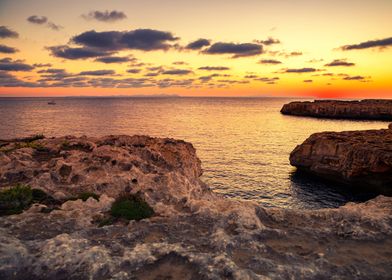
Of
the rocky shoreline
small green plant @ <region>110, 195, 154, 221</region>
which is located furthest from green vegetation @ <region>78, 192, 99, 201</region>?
the rocky shoreline

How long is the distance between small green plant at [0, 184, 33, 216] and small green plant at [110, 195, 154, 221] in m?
4.12

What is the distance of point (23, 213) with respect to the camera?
13.4m

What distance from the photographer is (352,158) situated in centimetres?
3591

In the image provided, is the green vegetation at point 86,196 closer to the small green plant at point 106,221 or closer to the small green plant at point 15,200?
the small green plant at point 15,200

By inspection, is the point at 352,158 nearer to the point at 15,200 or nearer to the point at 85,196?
the point at 85,196

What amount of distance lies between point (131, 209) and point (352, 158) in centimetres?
3065

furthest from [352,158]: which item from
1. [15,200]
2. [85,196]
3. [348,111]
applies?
[348,111]

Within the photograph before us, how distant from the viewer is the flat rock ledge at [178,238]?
9.42 m

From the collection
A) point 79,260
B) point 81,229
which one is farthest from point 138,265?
point 81,229

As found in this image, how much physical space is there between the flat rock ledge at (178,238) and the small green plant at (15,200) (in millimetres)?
577

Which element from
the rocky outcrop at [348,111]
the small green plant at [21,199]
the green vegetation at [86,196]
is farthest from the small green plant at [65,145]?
the rocky outcrop at [348,111]

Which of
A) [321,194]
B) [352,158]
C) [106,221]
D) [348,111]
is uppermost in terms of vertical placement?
[348,111]

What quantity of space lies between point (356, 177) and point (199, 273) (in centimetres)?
3224

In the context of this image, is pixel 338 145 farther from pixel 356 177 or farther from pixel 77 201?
pixel 77 201
